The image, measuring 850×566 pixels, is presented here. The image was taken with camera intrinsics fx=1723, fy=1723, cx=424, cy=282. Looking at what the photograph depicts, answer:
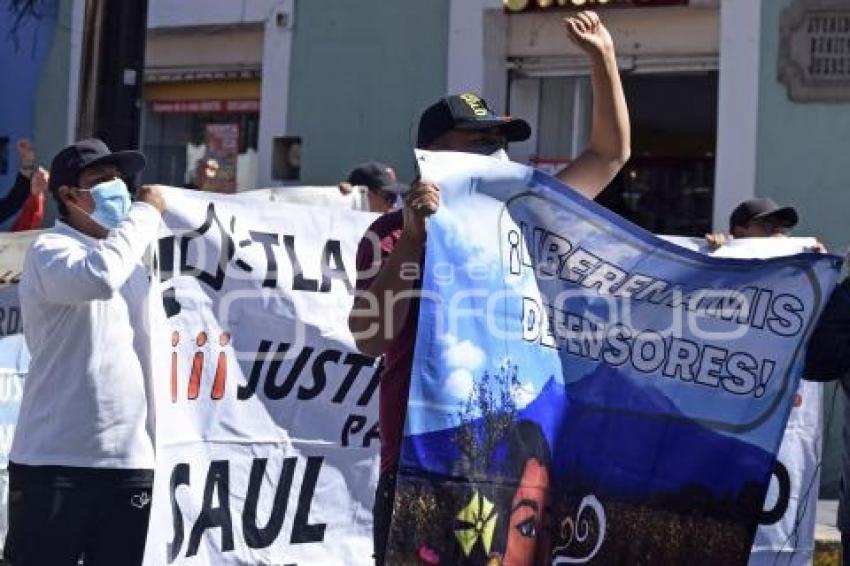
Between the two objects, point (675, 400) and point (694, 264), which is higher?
point (694, 264)

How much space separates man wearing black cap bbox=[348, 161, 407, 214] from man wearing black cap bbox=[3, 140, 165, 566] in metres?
3.23

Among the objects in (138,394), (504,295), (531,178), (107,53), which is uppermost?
(107,53)

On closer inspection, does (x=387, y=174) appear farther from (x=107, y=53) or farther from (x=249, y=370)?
(x=249, y=370)

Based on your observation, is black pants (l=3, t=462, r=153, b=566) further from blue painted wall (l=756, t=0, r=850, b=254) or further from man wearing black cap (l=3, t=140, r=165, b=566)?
blue painted wall (l=756, t=0, r=850, b=254)

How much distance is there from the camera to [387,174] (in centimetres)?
859

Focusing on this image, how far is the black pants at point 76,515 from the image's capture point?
196 inches

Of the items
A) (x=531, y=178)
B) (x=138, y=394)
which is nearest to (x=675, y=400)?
(x=531, y=178)

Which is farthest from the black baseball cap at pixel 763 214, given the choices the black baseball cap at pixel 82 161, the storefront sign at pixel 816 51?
the black baseball cap at pixel 82 161

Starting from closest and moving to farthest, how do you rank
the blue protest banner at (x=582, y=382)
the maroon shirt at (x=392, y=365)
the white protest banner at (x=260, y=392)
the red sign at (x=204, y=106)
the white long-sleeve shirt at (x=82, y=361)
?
1. the blue protest banner at (x=582, y=382)
2. the maroon shirt at (x=392, y=365)
3. the white long-sleeve shirt at (x=82, y=361)
4. the white protest banner at (x=260, y=392)
5. the red sign at (x=204, y=106)

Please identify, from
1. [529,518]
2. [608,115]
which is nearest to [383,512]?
[529,518]

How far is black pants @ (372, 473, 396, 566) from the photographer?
14.1 feet

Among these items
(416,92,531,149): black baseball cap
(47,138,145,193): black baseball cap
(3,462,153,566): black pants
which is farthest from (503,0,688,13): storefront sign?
(3,462,153,566): black pants

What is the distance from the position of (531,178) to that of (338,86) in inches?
297

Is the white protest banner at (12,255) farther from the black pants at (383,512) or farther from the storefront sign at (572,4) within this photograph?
the black pants at (383,512)
